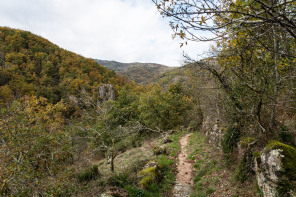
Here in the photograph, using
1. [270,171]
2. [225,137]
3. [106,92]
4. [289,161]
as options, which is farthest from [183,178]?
[106,92]

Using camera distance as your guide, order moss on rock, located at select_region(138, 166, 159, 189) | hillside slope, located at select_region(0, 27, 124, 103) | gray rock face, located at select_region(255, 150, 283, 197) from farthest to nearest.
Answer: hillside slope, located at select_region(0, 27, 124, 103) → moss on rock, located at select_region(138, 166, 159, 189) → gray rock face, located at select_region(255, 150, 283, 197)

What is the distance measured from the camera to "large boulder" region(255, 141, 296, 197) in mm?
3449

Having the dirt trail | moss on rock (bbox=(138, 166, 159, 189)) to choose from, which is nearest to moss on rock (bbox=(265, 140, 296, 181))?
the dirt trail

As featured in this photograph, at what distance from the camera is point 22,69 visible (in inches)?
1709

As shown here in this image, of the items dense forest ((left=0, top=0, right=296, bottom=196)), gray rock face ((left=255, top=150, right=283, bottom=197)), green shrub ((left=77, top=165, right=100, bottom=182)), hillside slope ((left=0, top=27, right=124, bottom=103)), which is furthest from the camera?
hillside slope ((left=0, top=27, right=124, bottom=103))

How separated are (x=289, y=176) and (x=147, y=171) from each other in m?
5.05

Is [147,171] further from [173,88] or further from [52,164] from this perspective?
[173,88]

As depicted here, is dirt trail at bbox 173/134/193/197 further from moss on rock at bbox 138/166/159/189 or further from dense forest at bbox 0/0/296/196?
moss on rock at bbox 138/166/159/189

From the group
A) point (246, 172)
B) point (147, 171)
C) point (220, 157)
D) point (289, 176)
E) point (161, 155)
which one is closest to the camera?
point (289, 176)

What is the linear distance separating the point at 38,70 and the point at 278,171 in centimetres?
5962

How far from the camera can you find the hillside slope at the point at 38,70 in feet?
121

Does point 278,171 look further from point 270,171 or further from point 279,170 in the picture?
point 270,171

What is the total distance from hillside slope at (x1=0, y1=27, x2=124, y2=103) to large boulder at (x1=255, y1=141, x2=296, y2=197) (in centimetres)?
3313

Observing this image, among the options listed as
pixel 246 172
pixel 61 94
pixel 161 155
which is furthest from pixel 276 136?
pixel 61 94
